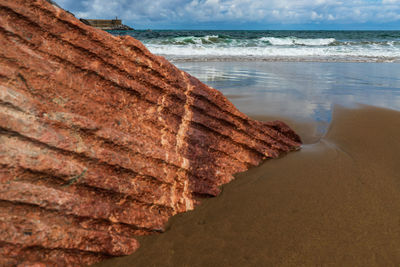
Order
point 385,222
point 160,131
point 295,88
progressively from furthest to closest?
point 295,88 → point 160,131 → point 385,222

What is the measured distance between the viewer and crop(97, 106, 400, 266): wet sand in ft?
4.89

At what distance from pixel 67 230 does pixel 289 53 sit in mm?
18030

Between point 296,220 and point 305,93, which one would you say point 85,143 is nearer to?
point 296,220

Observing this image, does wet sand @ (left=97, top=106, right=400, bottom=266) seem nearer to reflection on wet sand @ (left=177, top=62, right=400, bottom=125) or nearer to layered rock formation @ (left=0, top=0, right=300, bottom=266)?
layered rock formation @ (left=0, top=0, right=300, bottom=266)

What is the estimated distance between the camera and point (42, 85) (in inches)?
57.8

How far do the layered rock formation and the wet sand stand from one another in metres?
0.15

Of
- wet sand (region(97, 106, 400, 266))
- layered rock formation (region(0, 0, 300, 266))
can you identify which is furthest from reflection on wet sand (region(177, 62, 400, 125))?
layered rock formation (region(0, 0, 300, 266))

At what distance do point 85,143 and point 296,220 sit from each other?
141 centimetres

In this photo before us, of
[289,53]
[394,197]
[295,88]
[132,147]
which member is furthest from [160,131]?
[289,53]

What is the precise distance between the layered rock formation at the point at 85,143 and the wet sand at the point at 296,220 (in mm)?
154

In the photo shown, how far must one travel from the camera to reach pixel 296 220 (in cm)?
177

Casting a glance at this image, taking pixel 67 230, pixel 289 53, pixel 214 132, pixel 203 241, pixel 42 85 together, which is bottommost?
pixel 203 241

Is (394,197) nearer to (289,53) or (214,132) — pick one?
(214,132)

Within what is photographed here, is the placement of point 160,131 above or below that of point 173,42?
below
